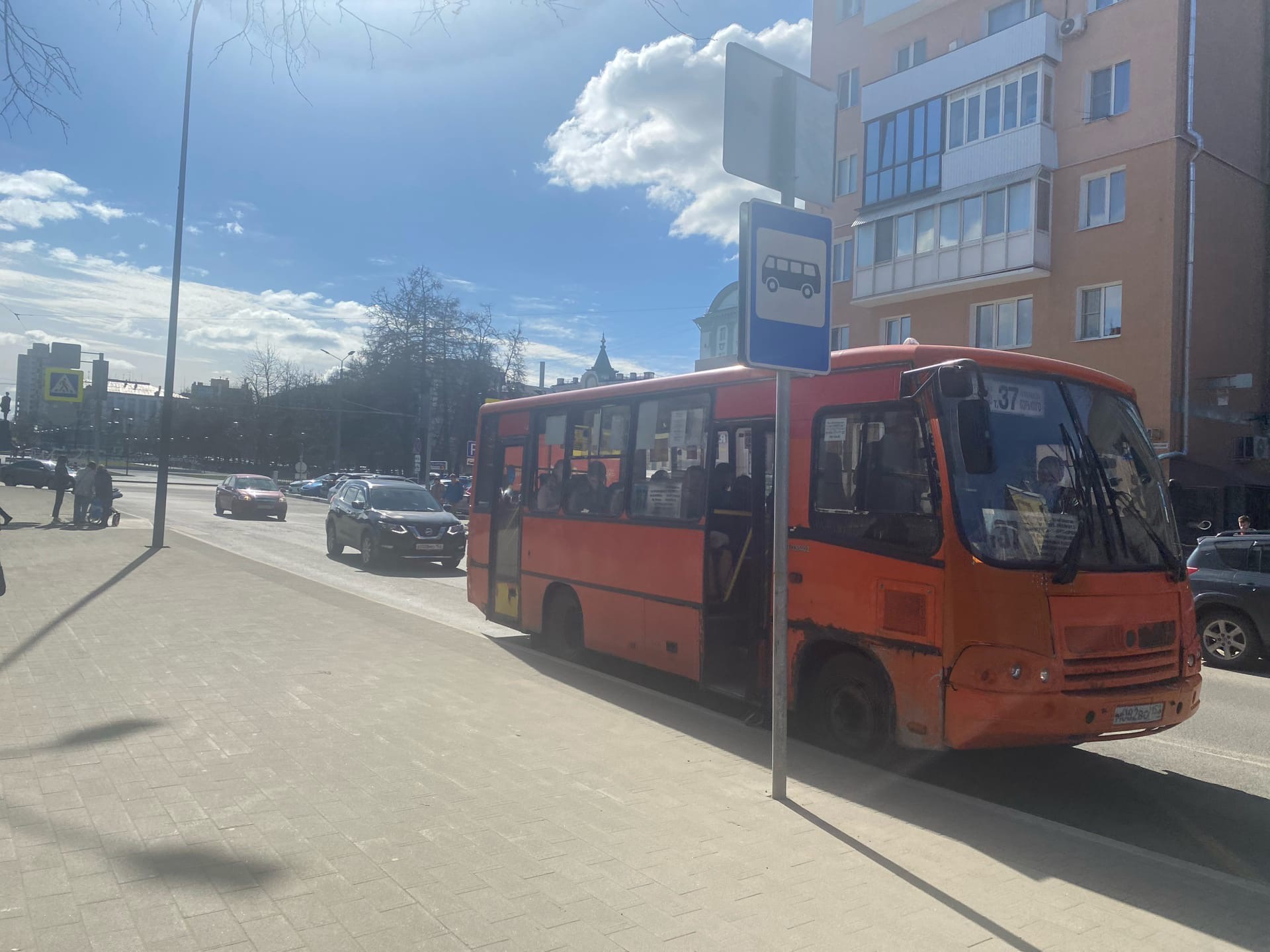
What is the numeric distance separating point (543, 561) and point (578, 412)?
163cm

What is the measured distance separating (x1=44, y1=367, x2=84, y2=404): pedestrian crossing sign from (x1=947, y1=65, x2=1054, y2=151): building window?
27.3 m

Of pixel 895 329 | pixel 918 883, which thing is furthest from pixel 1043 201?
pixel 918 883

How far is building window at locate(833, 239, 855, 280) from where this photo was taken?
Answer: 31797mm

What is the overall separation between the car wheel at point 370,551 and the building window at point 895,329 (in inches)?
702

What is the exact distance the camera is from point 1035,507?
5574mm

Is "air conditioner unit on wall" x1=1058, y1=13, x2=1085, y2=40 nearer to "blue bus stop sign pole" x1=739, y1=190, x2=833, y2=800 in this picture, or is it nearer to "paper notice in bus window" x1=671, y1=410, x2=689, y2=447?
"paper notice in bus window" x1=671, y1=410, x2=689, y2=447

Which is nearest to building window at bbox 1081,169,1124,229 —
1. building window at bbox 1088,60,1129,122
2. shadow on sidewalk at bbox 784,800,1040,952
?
building window at bbox 1088,60,1129,122

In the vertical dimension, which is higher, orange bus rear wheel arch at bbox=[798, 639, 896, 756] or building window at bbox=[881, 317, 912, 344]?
building window at bbox=[881, 317, 912, 344]

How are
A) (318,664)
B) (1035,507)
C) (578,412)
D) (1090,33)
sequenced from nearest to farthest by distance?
(1035,507) < (318,664) < (578,412) < (1090,33)

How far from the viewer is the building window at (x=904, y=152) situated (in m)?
28.1

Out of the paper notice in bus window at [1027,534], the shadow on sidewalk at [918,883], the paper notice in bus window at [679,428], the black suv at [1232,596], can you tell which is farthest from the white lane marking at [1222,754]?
the paper notice in bus window at [679,428]

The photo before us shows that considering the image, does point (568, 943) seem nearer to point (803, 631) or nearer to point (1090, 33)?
point (803, 631)

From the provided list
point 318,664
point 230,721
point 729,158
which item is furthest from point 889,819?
point 318,664

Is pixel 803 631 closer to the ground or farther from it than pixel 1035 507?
closer to the ground
